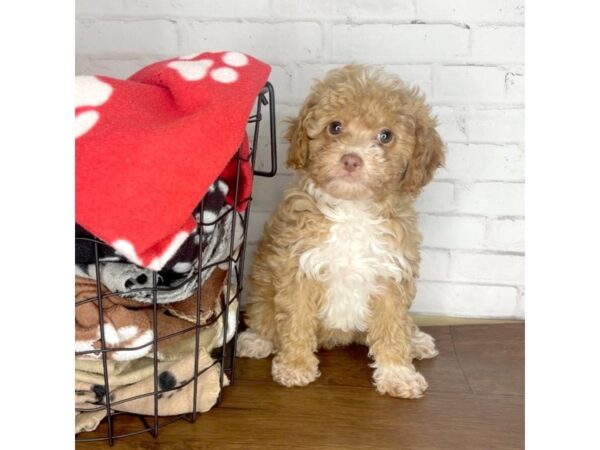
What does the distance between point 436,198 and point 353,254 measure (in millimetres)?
471

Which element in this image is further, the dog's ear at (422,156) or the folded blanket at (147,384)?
the dog's ear at (422,156)

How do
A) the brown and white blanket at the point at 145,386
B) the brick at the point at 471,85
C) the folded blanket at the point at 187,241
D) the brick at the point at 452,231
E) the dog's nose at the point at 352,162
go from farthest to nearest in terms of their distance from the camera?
the brick at the point at 452,231 → the brick at the point at 471,85 → the dog's nose at the point at 352,162 → the brown and white blanket at the point at 145,386 → the folded blanket at the point at 187,241

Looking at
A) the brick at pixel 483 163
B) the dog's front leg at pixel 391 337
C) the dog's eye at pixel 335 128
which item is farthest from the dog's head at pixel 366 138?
the brick at pixel 483 163

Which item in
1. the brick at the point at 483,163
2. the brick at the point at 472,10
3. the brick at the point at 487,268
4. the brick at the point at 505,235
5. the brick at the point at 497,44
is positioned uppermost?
the brick at the point at 472,10

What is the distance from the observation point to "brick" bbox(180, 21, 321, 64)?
67.2 inches

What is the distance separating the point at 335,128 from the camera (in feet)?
4.64

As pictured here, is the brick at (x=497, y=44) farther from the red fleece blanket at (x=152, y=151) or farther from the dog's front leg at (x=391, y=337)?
the red fleece blanket at (x=152, y=151)

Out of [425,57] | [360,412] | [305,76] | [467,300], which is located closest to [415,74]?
[425,57]

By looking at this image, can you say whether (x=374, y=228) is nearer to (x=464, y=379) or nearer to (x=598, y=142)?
(x=464, y=379)

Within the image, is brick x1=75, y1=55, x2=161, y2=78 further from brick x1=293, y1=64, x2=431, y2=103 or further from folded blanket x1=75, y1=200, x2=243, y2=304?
folded blanket x1=75, y1=200, x2=243, y2=304

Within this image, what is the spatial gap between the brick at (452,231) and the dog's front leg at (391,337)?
1.25 ft

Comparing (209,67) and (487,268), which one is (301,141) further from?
(487,268)

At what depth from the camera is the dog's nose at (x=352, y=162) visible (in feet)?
4.34
